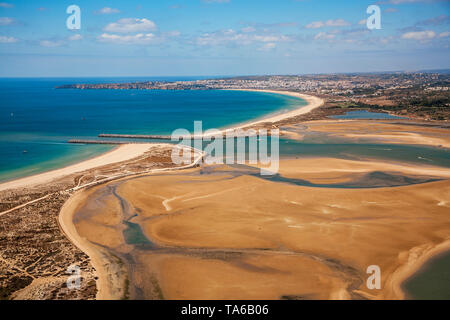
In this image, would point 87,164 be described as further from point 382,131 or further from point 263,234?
point 382,131

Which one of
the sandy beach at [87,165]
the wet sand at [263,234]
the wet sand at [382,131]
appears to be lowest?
the wet sand at [263,234]

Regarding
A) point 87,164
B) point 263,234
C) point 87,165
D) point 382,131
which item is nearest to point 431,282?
point 263,234

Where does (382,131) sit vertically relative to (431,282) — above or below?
above

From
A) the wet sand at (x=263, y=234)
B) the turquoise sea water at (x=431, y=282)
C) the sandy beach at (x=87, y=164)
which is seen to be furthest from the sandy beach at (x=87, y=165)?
the turquoise sea water at (x=431, y=282)

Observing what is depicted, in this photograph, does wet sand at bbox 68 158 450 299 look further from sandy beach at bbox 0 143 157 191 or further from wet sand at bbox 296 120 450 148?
wet sand at bbox 296 120 450 148

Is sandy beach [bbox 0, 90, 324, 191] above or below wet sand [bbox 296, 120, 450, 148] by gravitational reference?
below

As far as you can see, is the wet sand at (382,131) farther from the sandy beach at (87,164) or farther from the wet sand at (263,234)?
the sandy beach at (87,164)

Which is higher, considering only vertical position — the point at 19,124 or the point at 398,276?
the point at 19,124

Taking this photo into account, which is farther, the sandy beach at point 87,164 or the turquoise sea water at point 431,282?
the sandy beach at point 87,164

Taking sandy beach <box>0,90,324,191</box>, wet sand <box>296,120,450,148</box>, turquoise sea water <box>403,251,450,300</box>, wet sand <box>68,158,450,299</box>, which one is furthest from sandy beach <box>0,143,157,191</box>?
turquoise sea water <box>403,251,450,300</box>

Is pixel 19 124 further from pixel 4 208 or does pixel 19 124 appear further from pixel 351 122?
pixel 351 122
